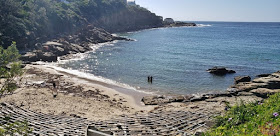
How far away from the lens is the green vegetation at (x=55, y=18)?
51438 millimetres

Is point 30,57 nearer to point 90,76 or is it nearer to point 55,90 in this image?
point 90,76

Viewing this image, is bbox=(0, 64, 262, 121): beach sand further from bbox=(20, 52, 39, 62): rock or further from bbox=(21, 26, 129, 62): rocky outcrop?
bbox=(21, 26, 129, 62): rocky outcrop

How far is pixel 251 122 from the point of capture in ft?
33.2

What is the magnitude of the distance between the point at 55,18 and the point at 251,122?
75048 mm

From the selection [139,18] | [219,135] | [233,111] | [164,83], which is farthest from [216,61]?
[139,18]

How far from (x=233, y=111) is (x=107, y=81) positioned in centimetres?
2263

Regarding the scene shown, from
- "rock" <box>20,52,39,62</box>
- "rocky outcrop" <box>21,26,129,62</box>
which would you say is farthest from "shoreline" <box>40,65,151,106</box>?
"rocky outcrop" <box>21,26,129,62</box>

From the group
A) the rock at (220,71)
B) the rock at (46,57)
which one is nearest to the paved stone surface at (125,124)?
the rock at (220,71)

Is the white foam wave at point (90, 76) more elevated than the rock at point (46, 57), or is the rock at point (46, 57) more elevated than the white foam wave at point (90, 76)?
the rock at point (46, 57)

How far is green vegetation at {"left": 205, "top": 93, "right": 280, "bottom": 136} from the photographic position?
8.81 meters

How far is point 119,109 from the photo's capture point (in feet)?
72.9

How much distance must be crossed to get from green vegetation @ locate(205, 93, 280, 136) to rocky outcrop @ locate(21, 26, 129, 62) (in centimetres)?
4035

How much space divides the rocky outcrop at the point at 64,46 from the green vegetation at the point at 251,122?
40348mm

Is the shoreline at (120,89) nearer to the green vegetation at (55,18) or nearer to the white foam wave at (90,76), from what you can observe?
the white foam wave at (90,76)
